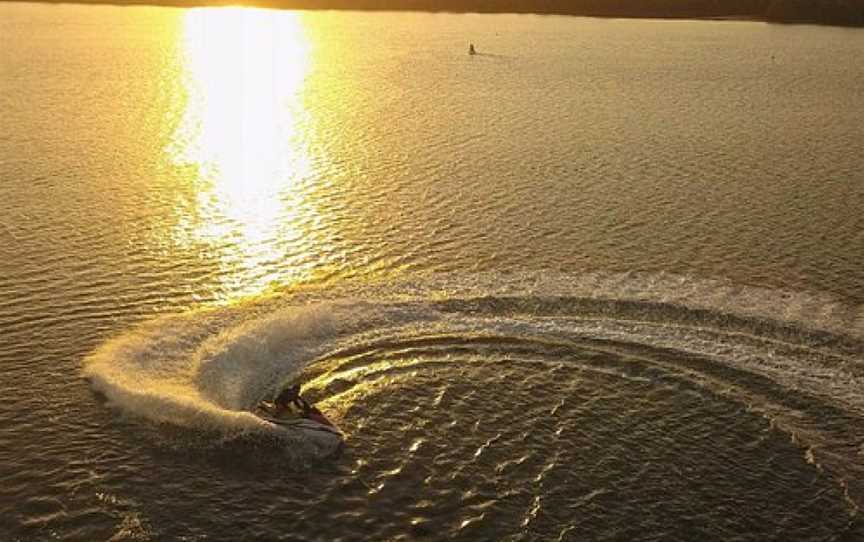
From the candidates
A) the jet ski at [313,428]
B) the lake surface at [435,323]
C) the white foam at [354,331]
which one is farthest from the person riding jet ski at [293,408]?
the lake surface at [435,323]

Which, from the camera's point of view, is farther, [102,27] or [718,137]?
[102,27]

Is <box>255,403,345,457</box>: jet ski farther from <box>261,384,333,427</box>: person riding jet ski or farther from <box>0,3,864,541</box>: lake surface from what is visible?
<box>0,3,864,541</box>: lake surface

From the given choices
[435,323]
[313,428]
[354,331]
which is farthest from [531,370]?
[313,428]

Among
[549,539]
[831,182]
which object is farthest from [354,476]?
[831,182]

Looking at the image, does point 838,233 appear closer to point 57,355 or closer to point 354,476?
point 354,476

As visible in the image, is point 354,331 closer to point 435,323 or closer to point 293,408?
point 435,323

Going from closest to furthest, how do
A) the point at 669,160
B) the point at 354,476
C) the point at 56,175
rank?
the point at 354,476
the point at 56,175
the point at 669,160

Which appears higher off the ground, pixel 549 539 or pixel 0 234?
pixel 0 234
